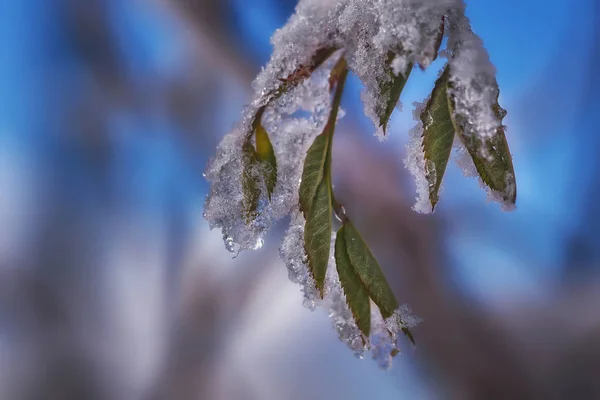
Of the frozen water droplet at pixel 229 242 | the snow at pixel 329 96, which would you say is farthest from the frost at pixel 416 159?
the frozen water droplet at pixel 229 242

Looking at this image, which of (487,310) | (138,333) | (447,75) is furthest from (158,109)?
(447,75)

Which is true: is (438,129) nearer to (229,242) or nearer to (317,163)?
(317,163)

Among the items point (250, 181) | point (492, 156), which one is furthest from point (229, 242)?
point (492, 156)

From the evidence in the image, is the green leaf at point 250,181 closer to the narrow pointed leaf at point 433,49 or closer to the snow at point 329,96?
the snow at point 329,96

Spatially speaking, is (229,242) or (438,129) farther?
(229,242)

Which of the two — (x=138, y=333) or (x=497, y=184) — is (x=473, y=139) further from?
(x=138, y=333)

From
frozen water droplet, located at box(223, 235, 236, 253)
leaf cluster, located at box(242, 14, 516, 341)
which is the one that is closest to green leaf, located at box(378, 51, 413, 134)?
leaf cluster, located at box(242, 14, 516, 341)

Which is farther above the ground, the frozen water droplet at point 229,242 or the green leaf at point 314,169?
the frozen water droplet at point 229,242
